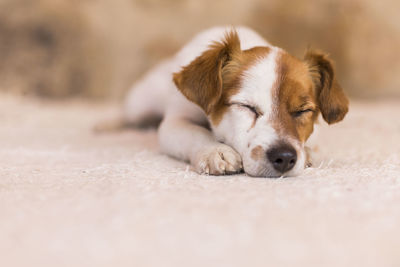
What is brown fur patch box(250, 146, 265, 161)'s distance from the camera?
67.9 inches

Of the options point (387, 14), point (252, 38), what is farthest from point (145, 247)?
point (387, 14)

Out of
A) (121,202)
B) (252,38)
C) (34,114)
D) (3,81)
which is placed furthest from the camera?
(3,81)

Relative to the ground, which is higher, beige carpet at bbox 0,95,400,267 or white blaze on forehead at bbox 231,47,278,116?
white blaze on forehead at bbox 231,47,278,116

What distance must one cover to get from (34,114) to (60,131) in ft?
2.70

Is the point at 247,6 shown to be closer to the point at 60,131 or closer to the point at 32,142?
the point at 60,131

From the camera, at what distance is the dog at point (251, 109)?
1.76 m

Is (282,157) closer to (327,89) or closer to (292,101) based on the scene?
(292,101)

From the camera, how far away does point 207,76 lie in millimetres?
2014

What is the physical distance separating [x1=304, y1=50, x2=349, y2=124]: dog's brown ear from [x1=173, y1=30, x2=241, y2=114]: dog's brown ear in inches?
14.1

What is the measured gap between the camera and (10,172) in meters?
1.79

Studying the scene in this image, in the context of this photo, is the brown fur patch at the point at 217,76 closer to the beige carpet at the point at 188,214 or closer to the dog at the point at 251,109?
the dog at the point at 251,109

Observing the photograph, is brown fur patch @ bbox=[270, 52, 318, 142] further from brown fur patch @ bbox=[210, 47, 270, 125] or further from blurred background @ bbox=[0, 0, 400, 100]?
blurred background @ bbox=[0, 0, 400, 100]

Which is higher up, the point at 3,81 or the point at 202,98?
the point at 202,98

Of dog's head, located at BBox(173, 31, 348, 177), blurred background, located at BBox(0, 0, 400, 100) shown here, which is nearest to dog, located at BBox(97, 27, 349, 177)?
dog's head, located at BBox(173, 31, 348, 177)
